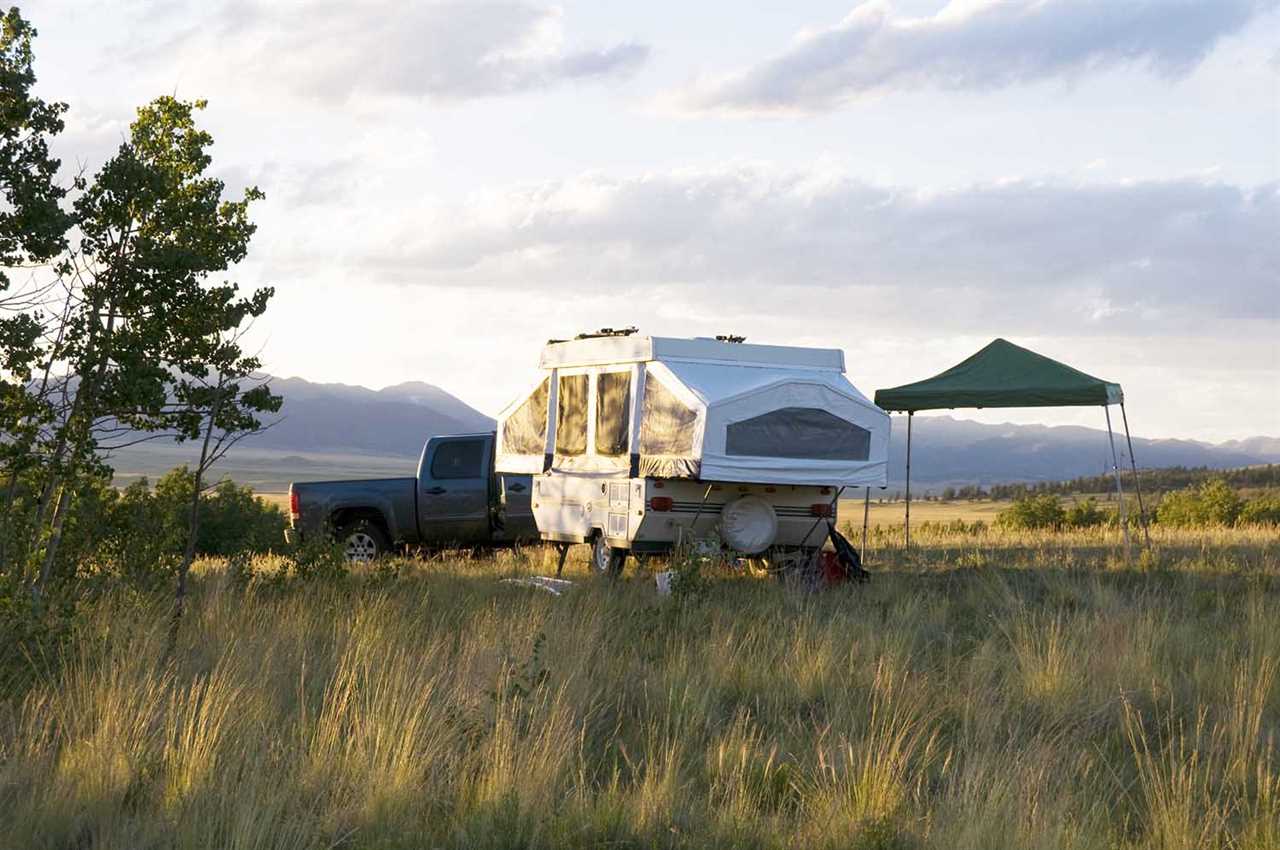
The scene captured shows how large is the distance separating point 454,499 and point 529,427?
7.57 feet

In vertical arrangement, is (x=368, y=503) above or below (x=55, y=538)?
above

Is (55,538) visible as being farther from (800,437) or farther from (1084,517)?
(1084,517)

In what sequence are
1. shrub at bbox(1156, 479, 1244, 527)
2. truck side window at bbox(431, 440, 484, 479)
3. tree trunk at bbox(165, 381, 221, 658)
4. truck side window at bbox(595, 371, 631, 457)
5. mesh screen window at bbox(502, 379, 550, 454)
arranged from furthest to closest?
shrub at bbox(1156, 479, 1244, 527), truck side window at bbox(431, 440, 484, 479), mesh screen window at bbox(502, 379, 550, 454), truck side window at bbox(595, 371, 631, 457), tree trunk at bbox(165, 381, 221, 658)

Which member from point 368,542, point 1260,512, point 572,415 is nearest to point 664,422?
point 572,415

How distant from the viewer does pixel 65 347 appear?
10.0 metres

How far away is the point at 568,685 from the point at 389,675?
100 centimetres

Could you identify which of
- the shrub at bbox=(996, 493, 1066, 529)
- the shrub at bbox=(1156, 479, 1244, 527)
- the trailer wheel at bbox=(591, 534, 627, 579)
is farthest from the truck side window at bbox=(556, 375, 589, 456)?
the shrub at bbox=(1156, 479, 1244, 527)

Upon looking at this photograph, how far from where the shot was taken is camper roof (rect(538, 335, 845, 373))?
14.2 meters

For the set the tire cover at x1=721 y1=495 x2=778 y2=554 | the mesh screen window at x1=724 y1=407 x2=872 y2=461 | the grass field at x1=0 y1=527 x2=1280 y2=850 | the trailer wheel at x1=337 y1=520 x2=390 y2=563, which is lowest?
the grass field at x1=0 y1=527 x2=1280 y2=850

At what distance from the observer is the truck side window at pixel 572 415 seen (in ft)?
50.1

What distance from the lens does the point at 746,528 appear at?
548 inches

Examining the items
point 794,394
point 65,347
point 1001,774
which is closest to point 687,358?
point 794,394

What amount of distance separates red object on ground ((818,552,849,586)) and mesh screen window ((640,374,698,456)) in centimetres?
182

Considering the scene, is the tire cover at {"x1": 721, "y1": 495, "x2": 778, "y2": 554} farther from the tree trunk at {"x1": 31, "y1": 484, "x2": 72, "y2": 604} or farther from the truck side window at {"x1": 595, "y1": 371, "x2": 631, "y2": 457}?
the tree trunk at {"x1": 31, "y1": 484, "x2": 72, "y2": 604}
